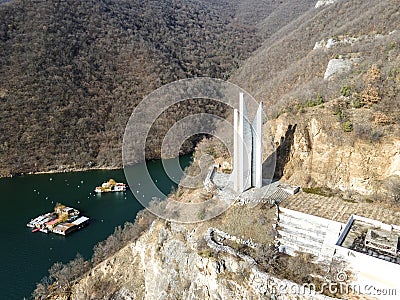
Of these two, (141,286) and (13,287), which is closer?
(141,286)

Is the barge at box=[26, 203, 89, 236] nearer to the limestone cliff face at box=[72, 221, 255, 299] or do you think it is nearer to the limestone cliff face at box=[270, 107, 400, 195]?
the limestone cliff face at box=[72, 221, 255, 299]

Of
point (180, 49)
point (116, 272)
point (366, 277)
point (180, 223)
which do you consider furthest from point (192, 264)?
point (180, 49)

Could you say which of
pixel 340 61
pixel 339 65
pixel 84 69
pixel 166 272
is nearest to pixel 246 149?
pixel 166 272

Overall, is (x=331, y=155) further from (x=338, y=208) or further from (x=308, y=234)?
(x=308, y=234)

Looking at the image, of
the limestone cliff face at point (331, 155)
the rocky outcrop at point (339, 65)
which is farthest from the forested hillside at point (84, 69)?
the limestone cliff face at point (331, 155)

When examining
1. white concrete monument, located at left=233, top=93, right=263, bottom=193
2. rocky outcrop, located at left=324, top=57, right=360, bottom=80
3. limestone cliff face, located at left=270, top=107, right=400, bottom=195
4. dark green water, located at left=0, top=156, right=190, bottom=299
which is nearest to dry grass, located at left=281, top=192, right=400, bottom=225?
limestone cliff face, located at left=270, top=107, right=400, bottom=195

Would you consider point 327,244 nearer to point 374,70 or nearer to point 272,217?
point 272,217
